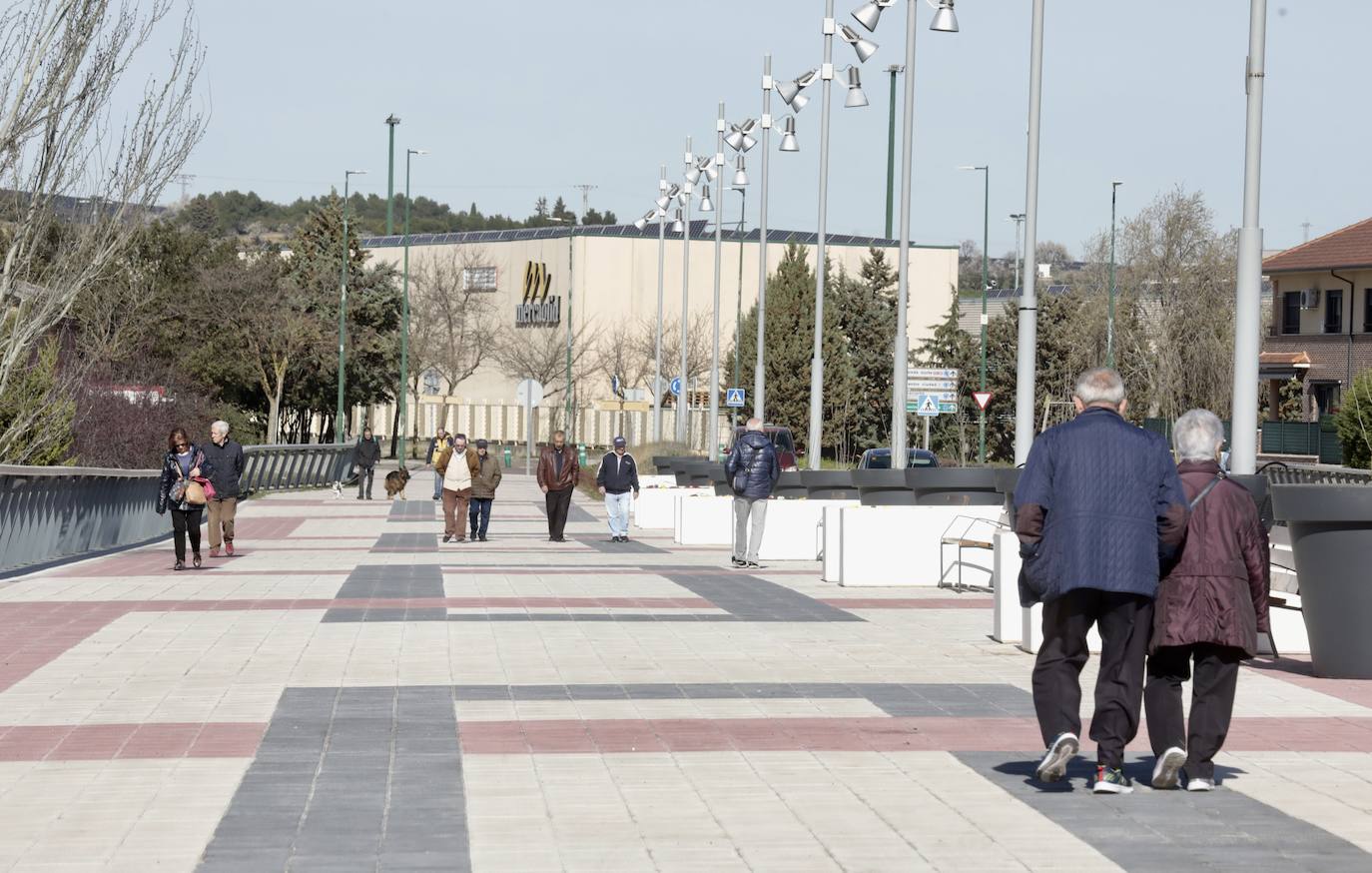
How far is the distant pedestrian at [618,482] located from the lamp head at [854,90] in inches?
331

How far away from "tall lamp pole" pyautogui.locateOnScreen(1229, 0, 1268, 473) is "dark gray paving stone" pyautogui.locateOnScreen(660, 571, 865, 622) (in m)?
3.35

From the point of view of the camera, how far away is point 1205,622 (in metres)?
8.01

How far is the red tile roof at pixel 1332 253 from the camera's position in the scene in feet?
232

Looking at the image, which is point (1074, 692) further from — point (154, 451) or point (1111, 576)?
point (154, 451)

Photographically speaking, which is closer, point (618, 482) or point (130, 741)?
point (130, 741)

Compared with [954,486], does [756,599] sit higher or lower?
lower

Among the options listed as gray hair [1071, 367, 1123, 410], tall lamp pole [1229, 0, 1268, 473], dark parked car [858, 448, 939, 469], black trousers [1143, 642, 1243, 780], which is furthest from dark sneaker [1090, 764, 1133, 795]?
dark parked car [858, 448, 939, 469]

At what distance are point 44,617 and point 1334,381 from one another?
63565 mm

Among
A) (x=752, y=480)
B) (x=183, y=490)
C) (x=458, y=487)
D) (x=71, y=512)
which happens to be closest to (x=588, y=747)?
(x=183, y=490)

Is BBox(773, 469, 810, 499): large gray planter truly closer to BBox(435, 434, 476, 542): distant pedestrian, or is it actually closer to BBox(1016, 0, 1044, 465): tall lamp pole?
BBox(435, 434, 476, 542): distant pedestrian

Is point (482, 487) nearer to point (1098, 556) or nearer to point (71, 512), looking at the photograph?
point (71, 512)

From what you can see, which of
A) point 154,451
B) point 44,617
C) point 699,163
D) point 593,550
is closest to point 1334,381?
point 699,163

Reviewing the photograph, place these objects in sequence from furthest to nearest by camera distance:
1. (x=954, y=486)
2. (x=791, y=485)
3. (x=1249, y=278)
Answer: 1. (x=791, y=485)
2. (x=954, y=486)
3. (x=1249, y=278)

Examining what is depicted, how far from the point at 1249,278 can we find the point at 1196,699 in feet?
25.2
